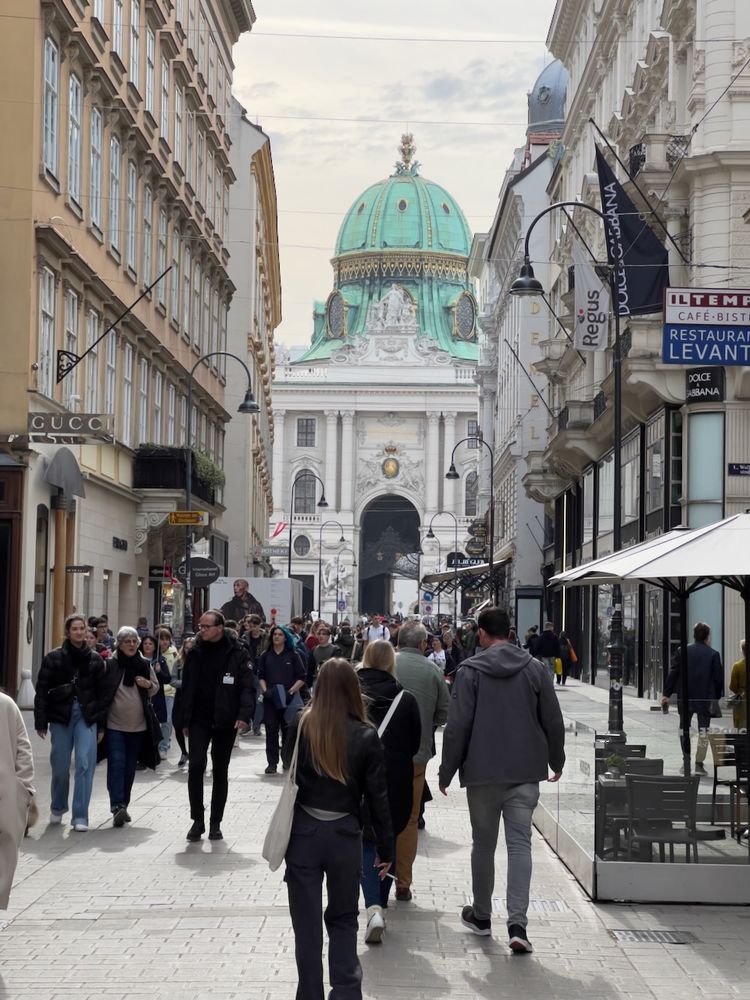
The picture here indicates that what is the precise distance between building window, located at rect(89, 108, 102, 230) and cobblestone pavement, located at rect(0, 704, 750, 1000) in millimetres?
18885

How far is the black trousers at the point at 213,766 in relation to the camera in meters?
13.2

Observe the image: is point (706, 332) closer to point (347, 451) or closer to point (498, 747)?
point (498, 747)

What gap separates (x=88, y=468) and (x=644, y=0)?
16560 millimetres

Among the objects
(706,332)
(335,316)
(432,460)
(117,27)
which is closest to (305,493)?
(432,460)

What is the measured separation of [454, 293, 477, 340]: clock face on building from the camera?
13650 cm

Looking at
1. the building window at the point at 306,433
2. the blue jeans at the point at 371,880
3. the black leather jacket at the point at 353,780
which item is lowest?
the blue jeans at the point at 371,880

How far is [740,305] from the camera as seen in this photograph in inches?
831

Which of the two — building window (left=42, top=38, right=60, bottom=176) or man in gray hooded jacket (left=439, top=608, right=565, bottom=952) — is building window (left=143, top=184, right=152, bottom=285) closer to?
building window (left=42, top=38, right=60, bottom=176)


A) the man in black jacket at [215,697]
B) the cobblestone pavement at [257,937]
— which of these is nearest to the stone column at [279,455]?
the man in black jacket at [215,697]

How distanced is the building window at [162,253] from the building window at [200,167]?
19.1 feet

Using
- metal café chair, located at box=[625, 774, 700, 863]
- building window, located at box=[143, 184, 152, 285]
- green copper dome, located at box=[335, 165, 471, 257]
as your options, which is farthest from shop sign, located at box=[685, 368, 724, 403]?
green copper dome, located at box=[335, 165, 471, 257]

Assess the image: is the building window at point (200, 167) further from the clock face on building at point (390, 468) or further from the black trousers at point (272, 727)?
the clock face on building at point (390, 468)

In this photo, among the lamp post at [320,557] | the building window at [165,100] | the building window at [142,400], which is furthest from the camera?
the lamp post at [320,557]

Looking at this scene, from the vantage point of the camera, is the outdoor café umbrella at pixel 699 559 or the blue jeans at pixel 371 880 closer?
the blue jeans at pixel 371 880
